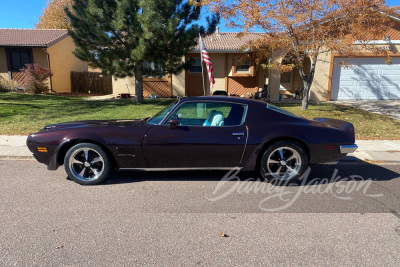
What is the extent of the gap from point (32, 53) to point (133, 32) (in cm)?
1212

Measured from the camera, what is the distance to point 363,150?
6434 mm

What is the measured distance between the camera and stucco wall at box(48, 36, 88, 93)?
20625 millimetres

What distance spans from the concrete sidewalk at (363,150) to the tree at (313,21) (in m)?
3.84

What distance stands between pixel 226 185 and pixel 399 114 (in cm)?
1015

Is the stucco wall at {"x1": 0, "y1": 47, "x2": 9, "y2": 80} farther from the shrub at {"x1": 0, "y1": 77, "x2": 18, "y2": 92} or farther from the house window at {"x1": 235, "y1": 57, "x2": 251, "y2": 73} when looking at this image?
the house window at {"x1": 235, "y1": 57, "x2": 251, "y2": 73}

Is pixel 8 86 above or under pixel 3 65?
under

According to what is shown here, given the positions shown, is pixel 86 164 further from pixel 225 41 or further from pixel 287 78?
pixel 287 78

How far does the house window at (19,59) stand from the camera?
19875mm

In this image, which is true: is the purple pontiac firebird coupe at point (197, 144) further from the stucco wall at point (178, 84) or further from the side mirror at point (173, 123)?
the stucco wall at point (178, 84)

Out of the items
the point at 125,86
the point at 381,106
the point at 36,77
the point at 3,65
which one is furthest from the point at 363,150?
the point at 3,65

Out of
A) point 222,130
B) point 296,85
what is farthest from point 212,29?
point 222,130

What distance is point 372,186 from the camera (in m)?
4.39

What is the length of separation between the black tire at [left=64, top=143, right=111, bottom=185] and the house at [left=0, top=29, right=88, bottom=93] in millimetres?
18056

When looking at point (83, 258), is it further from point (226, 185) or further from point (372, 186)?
point (372, 186)
